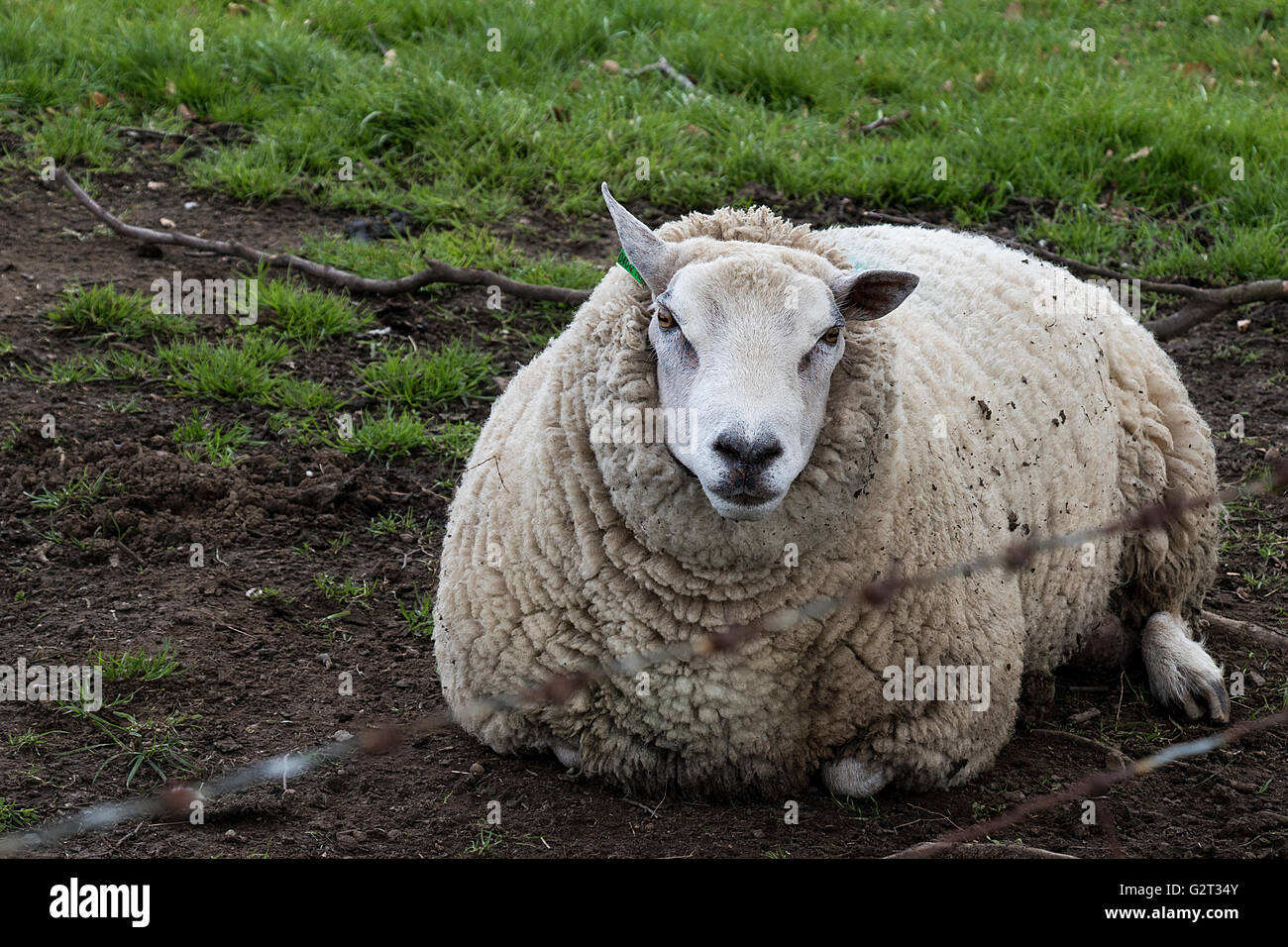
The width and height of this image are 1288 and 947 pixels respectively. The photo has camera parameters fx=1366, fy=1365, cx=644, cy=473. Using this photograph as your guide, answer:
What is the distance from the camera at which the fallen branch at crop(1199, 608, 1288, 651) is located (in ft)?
13.9

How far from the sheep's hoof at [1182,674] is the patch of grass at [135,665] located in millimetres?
2813

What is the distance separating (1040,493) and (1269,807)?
1.02 m

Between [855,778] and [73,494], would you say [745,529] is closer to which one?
[855,778]

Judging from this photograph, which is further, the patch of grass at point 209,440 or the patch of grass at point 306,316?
the patch of grass at point 306,316

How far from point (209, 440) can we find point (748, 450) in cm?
290

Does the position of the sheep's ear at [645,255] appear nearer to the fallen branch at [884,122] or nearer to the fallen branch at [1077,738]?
the fallen branch at [1077,738]

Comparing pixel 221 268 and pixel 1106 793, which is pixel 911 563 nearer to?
pixel 1106 793

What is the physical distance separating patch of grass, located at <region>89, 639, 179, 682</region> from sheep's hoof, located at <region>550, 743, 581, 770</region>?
3.80 feet

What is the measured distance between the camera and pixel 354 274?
594 cm

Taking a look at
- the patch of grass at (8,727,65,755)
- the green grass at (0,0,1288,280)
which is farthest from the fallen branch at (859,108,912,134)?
the patch of grass at (8,727,65,755)

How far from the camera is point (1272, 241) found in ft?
20.8

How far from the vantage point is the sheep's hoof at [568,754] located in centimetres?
336

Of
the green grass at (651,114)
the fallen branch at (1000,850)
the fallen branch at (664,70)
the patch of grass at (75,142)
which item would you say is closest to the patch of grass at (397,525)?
Answer: the green grass at (651,114)

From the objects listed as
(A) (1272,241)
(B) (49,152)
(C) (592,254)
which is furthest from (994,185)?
(B) (49,152)
